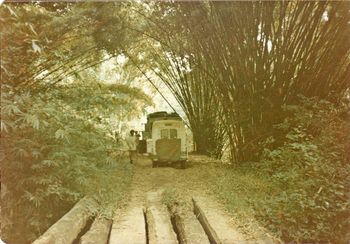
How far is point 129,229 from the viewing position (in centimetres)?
425

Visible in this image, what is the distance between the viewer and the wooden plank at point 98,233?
3917mm

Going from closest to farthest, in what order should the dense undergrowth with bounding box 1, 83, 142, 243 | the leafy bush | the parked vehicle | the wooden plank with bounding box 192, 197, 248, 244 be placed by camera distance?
the wooden plank with bounding box 192, 197, 248, 244, the leafy bush, the dense undergrowth with bounding box 1, 83, 142, 243, the parked vehicle

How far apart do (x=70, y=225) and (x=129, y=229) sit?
0.57 meters

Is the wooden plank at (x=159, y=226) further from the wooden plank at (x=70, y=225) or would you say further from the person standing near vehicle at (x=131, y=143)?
the person standing near vehicle at (x=131, y=143)

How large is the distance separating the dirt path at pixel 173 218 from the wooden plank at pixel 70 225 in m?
0.34

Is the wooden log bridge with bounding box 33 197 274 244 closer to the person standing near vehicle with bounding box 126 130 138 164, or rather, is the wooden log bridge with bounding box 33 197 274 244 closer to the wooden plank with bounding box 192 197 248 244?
the wooden plank with bounding box 192 197 248 244

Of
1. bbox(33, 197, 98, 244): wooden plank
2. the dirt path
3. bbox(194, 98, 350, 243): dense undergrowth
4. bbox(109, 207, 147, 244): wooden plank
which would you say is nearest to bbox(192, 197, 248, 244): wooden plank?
the dirt path

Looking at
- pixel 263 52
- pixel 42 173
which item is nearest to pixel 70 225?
pixel 42 173

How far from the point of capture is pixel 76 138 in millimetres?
5945

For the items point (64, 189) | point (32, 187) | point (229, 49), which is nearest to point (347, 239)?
point (64, 189)

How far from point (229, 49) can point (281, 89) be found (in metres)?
1.20

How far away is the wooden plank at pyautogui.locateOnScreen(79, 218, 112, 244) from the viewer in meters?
3.92

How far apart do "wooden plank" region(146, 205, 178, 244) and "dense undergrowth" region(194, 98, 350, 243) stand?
78 centimetres

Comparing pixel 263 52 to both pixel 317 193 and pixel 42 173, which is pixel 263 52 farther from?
pixel 42 173
